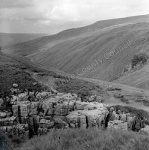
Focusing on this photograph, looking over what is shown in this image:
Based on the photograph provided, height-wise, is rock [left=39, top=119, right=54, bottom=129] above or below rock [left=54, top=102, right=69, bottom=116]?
below

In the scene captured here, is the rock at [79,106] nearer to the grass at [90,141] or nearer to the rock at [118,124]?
the rock at [118,124]

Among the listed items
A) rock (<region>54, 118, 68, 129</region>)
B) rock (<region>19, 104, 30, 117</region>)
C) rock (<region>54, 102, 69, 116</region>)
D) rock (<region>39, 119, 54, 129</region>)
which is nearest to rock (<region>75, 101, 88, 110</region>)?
rock (<region>54, 102, 69, 116</region>)

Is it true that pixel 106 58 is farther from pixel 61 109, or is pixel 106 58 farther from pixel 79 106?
pixel 61 109

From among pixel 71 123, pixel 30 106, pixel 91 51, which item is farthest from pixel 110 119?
pixel 91 51

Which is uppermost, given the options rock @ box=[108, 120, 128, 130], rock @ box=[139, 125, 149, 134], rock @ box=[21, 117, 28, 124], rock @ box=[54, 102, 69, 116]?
rock @ box=[54, 102, 69, 116]

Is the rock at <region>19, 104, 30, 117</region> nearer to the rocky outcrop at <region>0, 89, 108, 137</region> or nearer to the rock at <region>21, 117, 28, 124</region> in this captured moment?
the rocky outcrop at <region>0, 89, 108, 137</region>

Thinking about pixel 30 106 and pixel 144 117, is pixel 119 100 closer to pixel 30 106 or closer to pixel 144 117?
pixel 144 117

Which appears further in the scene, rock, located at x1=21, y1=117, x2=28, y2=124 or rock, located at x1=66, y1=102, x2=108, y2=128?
rock, located at x1=21, y1=117, x2=28, y2=124

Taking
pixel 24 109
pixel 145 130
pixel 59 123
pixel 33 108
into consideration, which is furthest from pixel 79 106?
pixel 145 130
